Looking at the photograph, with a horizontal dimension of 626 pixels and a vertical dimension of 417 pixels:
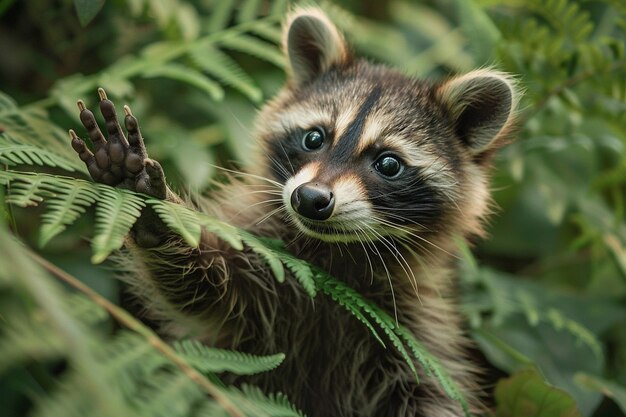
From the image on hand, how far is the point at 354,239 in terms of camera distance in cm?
372

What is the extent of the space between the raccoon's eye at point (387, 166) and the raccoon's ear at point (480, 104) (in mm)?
528

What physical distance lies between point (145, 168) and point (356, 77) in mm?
1694

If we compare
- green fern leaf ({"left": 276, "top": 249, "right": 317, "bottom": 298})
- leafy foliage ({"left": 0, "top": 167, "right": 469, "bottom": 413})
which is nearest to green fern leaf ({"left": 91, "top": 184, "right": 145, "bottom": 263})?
leafy foliage ({"left": 0, "top": 167, "right": 469, "bottom": 413})

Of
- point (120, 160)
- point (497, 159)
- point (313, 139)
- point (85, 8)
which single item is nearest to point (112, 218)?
point (120, 160)

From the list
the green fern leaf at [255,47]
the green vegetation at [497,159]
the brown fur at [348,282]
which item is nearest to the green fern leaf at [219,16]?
the green vegetation at [497,159]

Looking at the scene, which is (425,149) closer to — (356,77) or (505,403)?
(356,77)

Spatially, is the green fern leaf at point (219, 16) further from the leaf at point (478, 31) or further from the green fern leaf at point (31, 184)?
the green fern leaf at point (31, 184)

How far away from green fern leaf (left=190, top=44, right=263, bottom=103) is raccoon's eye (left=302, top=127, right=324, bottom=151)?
556 millimetres

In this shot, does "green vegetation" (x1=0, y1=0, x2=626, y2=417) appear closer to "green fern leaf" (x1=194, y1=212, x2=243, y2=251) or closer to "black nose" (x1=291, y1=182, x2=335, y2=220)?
"green fern leaf" (x1=194, y1=212, x2=243, y2=251)

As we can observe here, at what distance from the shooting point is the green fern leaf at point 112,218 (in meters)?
2.44

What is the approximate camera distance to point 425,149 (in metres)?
4.03

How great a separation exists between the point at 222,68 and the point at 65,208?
2164mm

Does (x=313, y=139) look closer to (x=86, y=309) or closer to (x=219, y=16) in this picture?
(x=219, y=16)

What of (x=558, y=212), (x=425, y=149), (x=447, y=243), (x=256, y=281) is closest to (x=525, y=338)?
(x=558, y=212)
